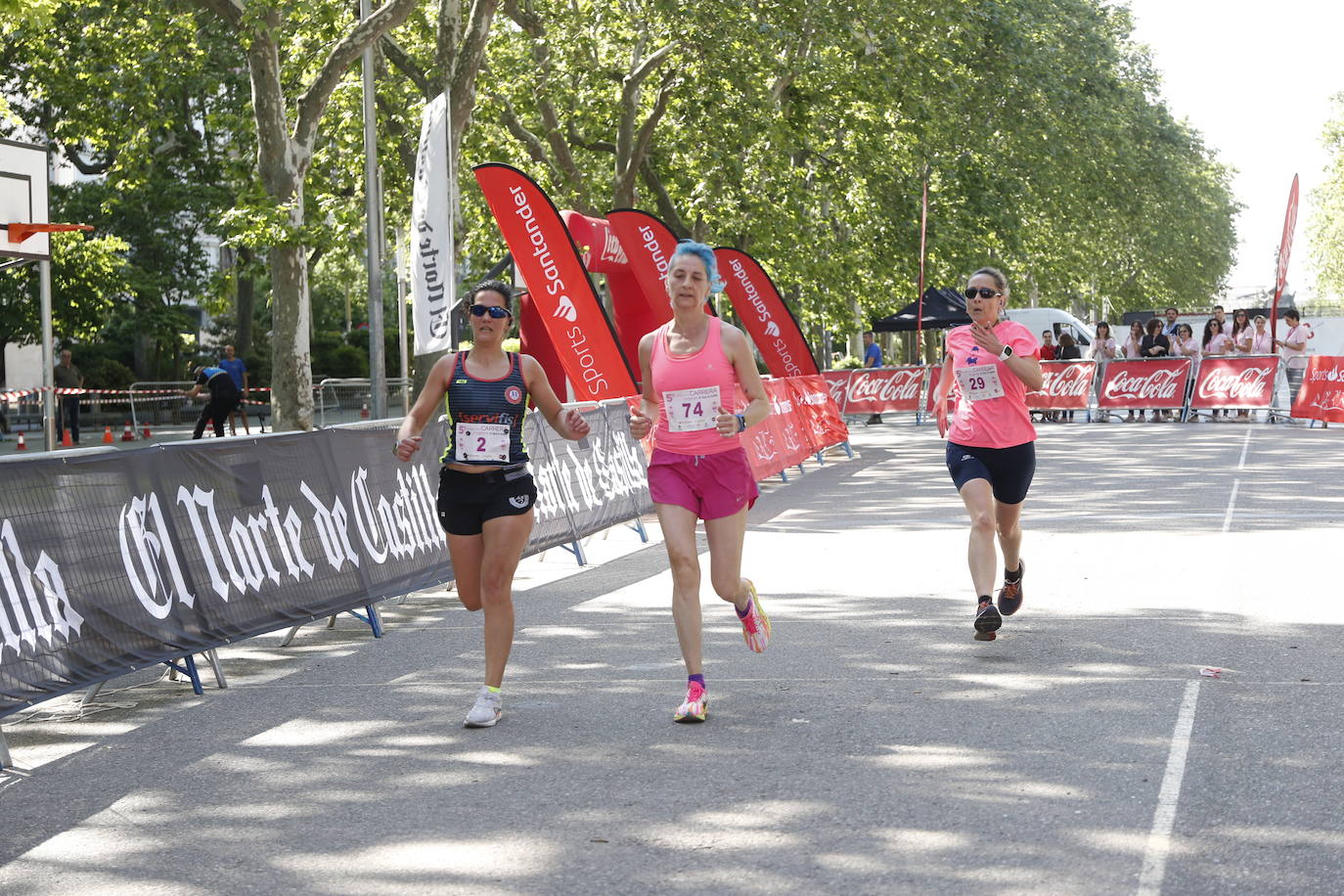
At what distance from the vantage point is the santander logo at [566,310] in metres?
18.4

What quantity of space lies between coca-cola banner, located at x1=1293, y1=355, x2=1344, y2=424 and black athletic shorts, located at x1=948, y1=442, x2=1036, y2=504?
20.6 m

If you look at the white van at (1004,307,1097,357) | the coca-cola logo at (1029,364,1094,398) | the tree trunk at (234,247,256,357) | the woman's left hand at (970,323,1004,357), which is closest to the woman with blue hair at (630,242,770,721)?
the woman's left hand at (970,323,1004,357)

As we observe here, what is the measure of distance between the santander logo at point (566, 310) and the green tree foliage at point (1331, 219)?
69.3m

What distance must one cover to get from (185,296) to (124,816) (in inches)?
1808

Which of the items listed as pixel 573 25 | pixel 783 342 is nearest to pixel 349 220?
pixel 783 342

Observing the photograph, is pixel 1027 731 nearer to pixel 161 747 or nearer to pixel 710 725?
pixel 710 725

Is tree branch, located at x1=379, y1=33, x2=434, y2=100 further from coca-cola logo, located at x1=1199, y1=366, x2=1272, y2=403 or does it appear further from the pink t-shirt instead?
the pink t-shirt

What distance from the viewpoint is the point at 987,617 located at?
8.44 metres

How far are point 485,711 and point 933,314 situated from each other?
113 ft

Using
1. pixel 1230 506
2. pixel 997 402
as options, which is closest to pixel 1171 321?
pixel 1230 506

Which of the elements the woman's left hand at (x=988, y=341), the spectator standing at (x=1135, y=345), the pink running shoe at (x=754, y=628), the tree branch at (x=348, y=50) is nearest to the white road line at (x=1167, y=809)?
the pink running shoe at (x=754, y=628)

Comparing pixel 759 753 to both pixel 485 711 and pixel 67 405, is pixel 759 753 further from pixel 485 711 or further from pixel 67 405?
pixel 67 405

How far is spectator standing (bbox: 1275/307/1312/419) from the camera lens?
29359 millimetres

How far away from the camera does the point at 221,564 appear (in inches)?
328
